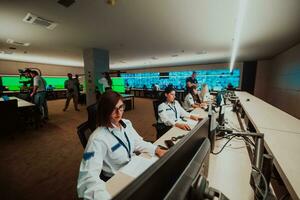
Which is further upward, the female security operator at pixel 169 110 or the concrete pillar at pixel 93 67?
the concrete pillar at pixel 93 67

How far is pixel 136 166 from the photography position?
1093 millimetres

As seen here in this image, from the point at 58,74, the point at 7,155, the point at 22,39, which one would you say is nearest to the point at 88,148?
the point at 7,155

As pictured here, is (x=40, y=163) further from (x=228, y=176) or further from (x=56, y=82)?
(x=56, y=82)

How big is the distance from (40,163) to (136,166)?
222 centimetres

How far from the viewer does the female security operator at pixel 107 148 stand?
870 mm

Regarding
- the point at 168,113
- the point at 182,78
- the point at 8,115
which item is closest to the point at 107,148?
the point at 168,113

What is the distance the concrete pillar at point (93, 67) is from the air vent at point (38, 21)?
219cm

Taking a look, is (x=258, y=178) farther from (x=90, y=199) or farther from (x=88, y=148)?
(x=88, y=148)

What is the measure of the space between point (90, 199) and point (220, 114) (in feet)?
5.02

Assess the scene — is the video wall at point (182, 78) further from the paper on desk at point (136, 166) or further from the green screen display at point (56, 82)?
the paper on desk at point (136, 166)

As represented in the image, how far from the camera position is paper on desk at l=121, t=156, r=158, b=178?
1021 mm

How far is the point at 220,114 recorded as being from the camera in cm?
172

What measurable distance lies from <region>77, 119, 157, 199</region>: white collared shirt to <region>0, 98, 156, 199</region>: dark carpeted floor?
110cm

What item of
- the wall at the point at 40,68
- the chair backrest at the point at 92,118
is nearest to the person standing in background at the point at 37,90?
the chair backrest at the point at 92,118
